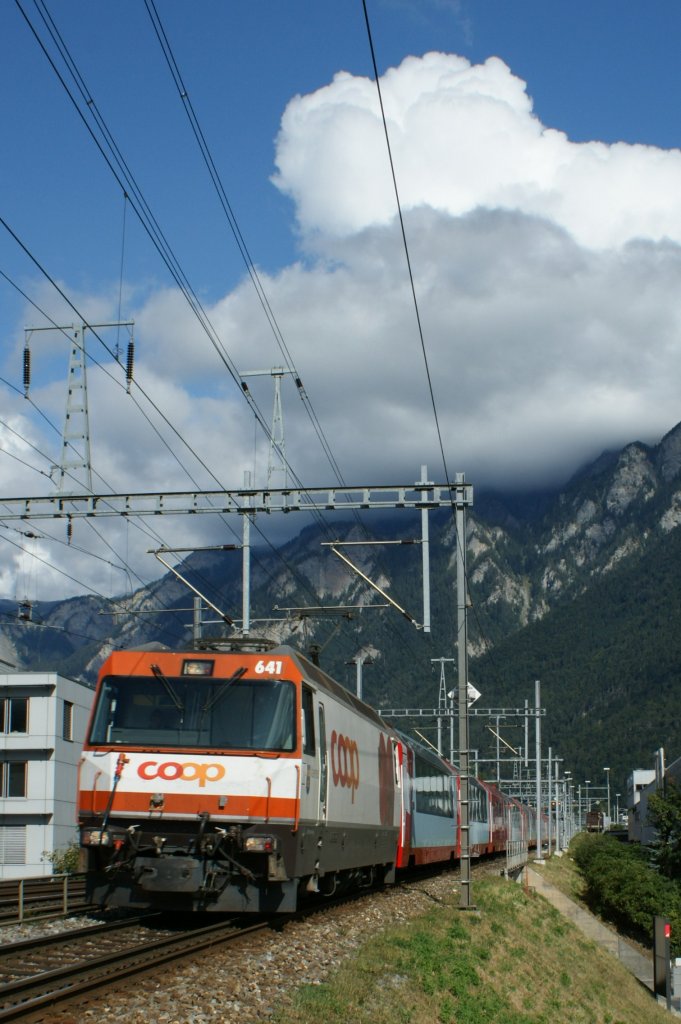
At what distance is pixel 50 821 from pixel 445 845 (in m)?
20.8

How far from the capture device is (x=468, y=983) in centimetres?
1714

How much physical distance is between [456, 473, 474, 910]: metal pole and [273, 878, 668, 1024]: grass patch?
75 cm

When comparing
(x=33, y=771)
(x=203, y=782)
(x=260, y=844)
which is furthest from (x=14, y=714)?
(x=260, y=844)

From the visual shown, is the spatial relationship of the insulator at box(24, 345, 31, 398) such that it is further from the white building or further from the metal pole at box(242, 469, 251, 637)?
the white building

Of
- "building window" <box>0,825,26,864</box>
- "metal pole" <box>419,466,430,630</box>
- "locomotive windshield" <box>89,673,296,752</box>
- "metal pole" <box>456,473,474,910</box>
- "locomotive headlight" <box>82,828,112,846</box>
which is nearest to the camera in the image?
"locomotive headlight" <box>82,828,112,846</box>

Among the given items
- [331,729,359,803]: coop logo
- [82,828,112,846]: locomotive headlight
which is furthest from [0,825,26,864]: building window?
[82,828,112,846]: locomotive headlight

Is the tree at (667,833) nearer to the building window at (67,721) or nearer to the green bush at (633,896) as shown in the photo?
the green bush at (633,896)

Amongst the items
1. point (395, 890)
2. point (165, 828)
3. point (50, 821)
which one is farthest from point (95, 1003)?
point (50, 821)

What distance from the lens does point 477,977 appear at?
58.2 ft

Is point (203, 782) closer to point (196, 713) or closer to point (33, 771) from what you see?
point (196, 713)

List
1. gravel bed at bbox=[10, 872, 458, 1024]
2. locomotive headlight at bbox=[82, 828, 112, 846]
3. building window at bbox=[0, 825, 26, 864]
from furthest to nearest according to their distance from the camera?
building window at bbox=[0, 825, 26, 864], locomotive headlight at bbox=[82, 828, 112, 846], gravel bed at bbox=[10, 872, 458, 1024]

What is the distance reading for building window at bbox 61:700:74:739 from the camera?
5362 cm

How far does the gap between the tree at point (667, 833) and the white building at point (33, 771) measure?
32634mm

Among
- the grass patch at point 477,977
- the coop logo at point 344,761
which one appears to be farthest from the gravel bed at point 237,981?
the coop logo at point 344,761
